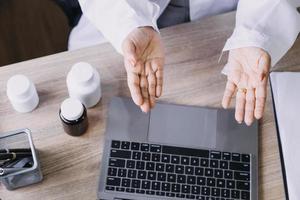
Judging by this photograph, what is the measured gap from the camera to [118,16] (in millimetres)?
966

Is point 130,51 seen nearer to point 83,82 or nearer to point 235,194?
point 83,82

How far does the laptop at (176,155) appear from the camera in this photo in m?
0.88

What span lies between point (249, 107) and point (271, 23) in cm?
19

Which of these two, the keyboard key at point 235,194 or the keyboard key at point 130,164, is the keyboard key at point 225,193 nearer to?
the keyboard key at point 235,194

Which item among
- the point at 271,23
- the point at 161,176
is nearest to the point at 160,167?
the point at 161,176

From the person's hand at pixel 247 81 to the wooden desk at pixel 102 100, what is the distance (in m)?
0.04

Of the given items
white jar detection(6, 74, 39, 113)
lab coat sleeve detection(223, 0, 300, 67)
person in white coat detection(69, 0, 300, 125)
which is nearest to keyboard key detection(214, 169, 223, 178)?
person in white coat detection(69, 0, 300, 125)

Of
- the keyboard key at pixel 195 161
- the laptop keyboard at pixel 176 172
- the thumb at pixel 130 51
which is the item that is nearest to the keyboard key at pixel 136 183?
the laptop keyboard at pixel 176 172

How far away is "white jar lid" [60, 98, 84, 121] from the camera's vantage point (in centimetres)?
86

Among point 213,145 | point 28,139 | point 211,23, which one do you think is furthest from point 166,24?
point 28,139

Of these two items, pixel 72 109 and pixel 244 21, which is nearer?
pixel 72 109

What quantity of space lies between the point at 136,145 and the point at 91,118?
0.34 feet

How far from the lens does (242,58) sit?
0.96m

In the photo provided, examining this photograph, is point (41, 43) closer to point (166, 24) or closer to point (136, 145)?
point (166, 24)
